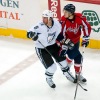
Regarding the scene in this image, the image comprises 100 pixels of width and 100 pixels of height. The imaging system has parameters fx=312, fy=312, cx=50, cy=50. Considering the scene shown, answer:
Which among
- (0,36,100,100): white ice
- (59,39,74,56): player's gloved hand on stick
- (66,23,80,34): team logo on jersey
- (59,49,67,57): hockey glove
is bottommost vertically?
(0,36,100,100): white ice

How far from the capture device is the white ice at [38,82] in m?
3.50

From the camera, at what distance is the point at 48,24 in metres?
3.39

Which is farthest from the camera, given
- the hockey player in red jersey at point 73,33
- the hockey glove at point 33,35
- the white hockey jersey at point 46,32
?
the hockey player in red jersey at point 73,33

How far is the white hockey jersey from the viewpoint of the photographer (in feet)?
11.1

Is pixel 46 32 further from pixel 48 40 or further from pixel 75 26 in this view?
pixel 75 26

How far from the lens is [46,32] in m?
3.40

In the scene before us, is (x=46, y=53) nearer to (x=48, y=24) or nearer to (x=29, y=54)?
(x=48, y=24)

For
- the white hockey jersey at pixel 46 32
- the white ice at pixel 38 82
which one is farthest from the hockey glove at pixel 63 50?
the white ice at pixel 38 82

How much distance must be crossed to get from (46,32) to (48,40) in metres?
0.11

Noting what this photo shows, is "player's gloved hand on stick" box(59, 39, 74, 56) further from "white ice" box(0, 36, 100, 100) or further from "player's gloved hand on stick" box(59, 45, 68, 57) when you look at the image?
"white ice" box(0, 36, 100, 100)

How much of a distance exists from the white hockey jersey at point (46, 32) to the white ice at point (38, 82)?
558mm

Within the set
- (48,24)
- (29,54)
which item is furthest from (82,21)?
(29,54)

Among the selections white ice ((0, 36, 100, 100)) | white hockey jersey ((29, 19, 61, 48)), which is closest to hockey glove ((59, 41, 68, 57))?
A: white hockey jersey ((29, 19, 61, 48))

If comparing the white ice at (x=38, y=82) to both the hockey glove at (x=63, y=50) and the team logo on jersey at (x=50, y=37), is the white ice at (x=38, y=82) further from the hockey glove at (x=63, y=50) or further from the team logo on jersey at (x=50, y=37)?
the team logo on jersey at (x=50, y=37)
